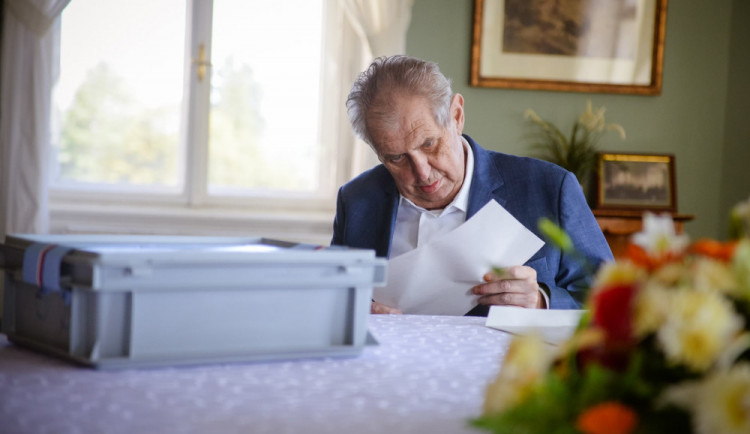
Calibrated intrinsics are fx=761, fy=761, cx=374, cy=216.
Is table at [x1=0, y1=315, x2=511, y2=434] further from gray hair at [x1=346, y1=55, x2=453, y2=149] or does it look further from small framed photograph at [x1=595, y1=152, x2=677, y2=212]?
small framed photograph at [x1=595, y1=152, x2=677, y2=212]

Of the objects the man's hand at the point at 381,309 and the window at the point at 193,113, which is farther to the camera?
the window at the point at 193,113

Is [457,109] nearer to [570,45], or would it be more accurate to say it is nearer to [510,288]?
[510,288]

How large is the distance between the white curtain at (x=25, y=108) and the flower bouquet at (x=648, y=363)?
10.5ft

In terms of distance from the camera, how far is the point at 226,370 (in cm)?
89

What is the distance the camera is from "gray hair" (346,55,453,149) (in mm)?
1816

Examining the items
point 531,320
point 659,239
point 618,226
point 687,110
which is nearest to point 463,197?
A: point 531,320

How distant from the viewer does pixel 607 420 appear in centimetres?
48

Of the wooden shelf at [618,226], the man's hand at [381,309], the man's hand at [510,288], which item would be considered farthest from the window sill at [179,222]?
the man's hand at [510,288]

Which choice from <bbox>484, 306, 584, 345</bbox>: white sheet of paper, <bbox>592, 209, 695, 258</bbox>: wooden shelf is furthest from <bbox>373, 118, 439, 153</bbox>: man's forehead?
<bbox>592, 209, 695, 258</bbox>: wooden shelf

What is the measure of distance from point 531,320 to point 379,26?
2539 millimetres

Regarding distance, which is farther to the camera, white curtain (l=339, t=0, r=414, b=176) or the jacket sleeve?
white curtain (l=339, t=0, r=414, b=176)

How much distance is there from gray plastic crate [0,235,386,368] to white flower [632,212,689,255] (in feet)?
1.37

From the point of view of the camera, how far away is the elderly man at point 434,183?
1810 millimetres

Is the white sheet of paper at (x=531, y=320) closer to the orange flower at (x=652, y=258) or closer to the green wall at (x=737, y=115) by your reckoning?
the orange flower at (x=652, y=258)
